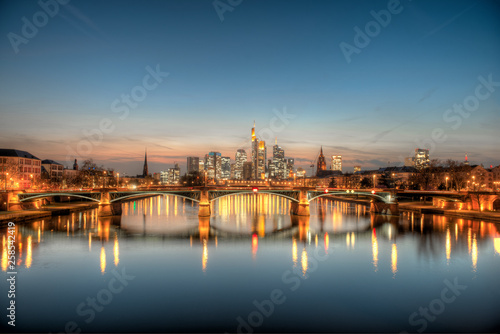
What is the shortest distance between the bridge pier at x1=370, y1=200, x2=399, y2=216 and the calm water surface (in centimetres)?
2479

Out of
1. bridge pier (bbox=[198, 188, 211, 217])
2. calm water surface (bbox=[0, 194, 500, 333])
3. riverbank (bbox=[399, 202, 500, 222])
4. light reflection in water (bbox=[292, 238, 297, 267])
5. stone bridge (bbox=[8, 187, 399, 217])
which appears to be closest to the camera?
calm water surface (bbox=[0, 194, 500, 333])

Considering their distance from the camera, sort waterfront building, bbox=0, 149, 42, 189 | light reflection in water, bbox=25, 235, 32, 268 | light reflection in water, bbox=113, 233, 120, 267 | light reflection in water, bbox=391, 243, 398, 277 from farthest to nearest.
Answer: waterfront building, bbox=0, 149, 42, 189, light reflection in water, bbox=113, 233, 120, 267, light reflection in water, bbox=25, 235, 32, 268, light reflection in water, bbox=391, 243, 398, 277

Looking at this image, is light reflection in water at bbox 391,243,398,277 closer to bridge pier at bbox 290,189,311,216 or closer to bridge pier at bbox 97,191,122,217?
bridge pier at bbox 290,189,311,216

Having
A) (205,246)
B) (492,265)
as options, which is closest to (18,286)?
(205,246)

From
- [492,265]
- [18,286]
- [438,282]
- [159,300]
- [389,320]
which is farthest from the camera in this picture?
[492,265]

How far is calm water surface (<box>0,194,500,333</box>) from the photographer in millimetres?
22734

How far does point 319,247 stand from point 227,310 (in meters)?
24.7

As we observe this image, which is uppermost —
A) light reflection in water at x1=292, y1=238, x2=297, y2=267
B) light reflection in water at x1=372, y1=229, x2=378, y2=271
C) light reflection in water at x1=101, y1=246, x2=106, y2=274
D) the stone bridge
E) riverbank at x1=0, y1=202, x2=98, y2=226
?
the stone bridge

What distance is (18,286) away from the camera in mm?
28922

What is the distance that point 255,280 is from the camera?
3206 centimetres

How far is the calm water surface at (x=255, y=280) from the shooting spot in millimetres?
22734

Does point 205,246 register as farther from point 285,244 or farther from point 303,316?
point 303,316

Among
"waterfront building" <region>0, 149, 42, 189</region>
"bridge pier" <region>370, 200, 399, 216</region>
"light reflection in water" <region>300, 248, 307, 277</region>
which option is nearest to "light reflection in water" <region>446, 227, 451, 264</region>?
"light reflection in water" <region>300, 248, 307, 277</region>

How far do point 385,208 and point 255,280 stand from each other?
63408 millimetres
